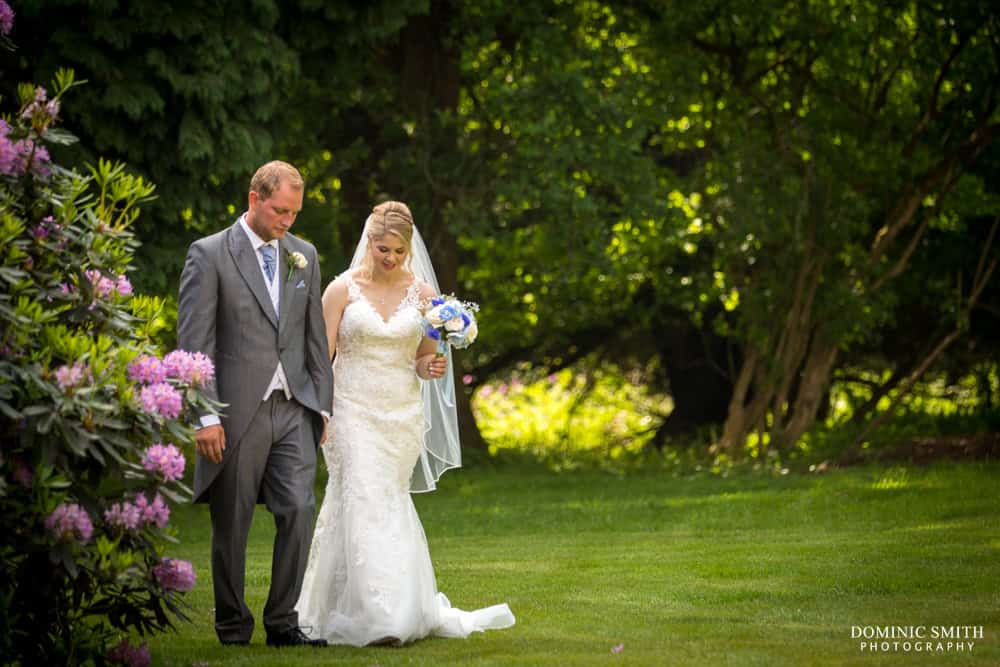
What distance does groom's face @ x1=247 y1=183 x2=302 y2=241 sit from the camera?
6484 mm

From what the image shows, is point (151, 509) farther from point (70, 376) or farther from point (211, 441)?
point (211, 441)

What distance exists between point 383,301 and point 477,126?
377 inches

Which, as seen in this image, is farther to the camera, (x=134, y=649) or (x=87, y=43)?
(x=87, y=43)

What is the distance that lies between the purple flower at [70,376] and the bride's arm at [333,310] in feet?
6.51

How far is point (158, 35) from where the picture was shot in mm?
11766

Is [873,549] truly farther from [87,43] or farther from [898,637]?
[87,43]

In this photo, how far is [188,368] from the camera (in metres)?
5.68

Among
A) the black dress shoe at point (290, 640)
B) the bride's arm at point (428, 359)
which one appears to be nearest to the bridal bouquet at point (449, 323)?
the bride's arm at point (428, 359)

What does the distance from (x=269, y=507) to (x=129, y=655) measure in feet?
3.44

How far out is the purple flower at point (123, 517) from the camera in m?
5.45

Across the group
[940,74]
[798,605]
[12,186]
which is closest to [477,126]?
[940,74]

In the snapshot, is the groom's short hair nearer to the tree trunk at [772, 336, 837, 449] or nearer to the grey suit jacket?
the grey suit jacket

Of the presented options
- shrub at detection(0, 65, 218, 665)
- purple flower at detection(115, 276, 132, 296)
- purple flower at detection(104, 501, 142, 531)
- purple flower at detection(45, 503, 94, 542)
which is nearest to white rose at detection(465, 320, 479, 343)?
shrub at detection(0, 65, 218, 665)

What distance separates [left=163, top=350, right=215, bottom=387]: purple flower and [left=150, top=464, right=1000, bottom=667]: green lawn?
4.25 ft
